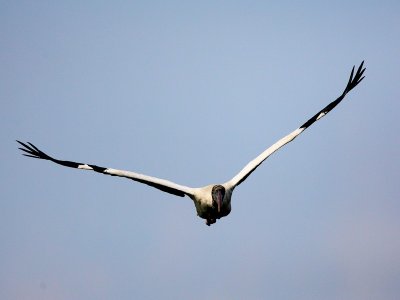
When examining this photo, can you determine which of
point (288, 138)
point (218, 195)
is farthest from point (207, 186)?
point (288, 138)

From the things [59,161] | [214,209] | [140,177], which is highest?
[59,161]

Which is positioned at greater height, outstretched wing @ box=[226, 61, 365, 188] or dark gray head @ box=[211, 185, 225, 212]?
outstretched wing @ box=[226, 61, 365, 188]

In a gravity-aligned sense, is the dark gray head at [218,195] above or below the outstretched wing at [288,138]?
below

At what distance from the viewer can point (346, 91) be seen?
22.6 meters

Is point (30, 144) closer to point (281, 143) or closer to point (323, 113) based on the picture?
point (281, 143)

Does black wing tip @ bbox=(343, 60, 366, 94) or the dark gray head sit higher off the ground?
black wing tip @ bbox=(343, 60, 366, 94)

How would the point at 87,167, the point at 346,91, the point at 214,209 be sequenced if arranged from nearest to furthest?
the point at 214,209 → the point at 87,167 → the point at 346,91

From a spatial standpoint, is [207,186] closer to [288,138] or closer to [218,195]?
[218,195]

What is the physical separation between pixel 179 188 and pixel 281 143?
147 inches

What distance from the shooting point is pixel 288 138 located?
21.4 m

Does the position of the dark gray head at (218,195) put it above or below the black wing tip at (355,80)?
below

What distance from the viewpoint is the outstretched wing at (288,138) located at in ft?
67.4

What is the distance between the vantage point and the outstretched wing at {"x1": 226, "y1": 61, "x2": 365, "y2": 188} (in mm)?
20547

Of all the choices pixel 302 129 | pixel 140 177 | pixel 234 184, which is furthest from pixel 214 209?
pixel 302 129
